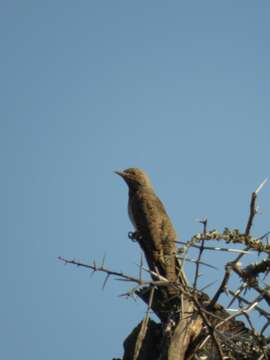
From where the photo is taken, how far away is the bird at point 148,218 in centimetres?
1011

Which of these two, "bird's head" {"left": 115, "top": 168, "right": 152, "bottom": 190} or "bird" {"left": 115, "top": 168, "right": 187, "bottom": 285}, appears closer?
"bird" {"left": 115, "top": 168, "right": 187, "bottom": 285}

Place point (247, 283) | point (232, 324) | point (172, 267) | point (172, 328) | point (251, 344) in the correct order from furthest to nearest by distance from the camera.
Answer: point (172, 267) → point (232, 324) → point (172, 328) → point (251, 344) → point (247, 283)

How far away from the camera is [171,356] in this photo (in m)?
5.47

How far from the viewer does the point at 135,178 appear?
1288 centimetres

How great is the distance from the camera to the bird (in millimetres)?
10109

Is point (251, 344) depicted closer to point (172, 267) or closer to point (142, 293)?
point (142, 293)

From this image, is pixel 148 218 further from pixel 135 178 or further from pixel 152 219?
pixel 135 178

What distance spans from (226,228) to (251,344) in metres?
0.93

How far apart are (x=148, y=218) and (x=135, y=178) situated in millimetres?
1841

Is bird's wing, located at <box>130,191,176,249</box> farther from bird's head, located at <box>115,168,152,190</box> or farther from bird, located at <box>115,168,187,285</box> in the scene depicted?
bird's head, located at <box>115,168,152,190</box>

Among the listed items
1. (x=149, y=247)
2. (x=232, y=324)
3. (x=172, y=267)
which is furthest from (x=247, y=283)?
(x=149, y=247)

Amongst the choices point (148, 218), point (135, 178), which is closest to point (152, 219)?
point (148, 218)

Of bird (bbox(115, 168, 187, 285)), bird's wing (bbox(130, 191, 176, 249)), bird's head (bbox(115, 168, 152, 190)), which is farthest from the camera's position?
bird's head (bbox(115, 168, 152, 190))

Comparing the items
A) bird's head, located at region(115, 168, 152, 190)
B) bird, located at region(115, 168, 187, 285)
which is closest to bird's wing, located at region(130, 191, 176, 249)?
bird, located at region(115, 168, 187, 285)
